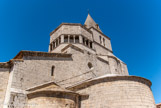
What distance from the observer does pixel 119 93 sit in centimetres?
922

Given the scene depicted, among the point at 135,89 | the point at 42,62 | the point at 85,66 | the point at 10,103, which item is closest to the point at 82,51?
the point at 85,66

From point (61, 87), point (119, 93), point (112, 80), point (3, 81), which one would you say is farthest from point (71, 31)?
point (119, 93)

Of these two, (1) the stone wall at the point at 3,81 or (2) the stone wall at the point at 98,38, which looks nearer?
(1) the stone wall at the point at 3,81

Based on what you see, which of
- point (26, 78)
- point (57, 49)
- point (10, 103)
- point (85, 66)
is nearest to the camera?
point (10, 103)

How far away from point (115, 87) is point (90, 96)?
181 centimetres

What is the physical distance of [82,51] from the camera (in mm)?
14859

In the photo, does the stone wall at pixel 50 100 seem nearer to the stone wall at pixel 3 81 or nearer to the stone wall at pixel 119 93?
the stone wall at pixel 119 93

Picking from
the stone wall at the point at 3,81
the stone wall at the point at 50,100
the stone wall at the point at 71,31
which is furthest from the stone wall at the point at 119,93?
the stone wall at the point at 71,31

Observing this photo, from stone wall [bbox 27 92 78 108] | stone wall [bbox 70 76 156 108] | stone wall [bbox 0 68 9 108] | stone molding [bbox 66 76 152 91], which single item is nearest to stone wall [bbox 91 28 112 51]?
stone molding [bbox 66 76 152 91]

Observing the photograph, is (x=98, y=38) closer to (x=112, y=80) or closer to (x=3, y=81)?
(x=112, y=80)

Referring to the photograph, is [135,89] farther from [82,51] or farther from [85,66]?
[82,51]

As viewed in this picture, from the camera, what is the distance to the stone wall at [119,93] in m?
8.91

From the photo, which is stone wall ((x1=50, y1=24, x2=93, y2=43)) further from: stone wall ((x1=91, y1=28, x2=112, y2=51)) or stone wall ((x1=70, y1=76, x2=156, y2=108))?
stone wall ((x1=70, y1=76, x2=156, y2=108))

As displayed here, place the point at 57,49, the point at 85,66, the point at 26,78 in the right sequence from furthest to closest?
the point at 57,49 < the point at 85,66 < the point at 26,78
